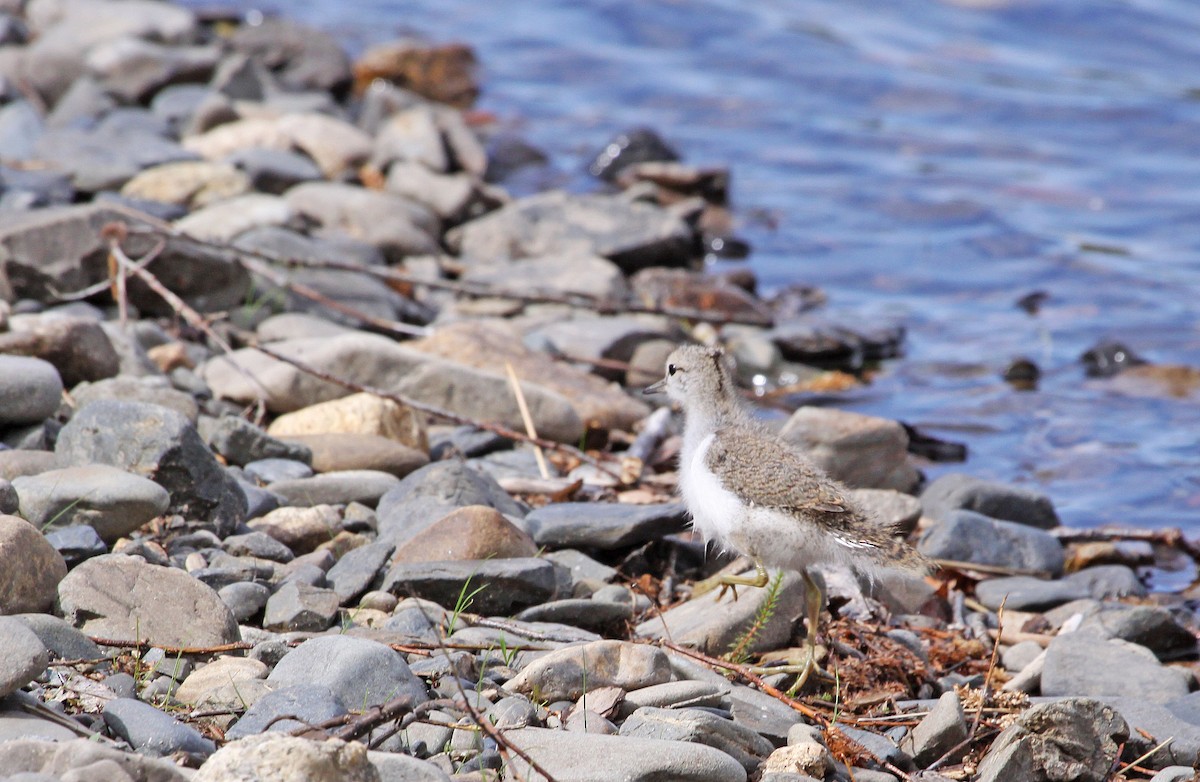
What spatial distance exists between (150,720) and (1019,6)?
50.9 ft

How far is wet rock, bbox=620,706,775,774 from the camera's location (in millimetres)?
3580

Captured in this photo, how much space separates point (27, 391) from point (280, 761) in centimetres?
270

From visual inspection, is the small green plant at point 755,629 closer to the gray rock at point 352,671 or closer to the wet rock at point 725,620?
the wet rock at point 725,620

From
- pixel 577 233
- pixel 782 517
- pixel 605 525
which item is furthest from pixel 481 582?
pixel 577 233

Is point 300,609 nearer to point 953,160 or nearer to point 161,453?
point 161,453

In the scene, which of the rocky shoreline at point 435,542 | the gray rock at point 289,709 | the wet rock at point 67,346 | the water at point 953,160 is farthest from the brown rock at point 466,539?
the water at point 953,160

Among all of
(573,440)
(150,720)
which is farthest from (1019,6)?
(150,720)

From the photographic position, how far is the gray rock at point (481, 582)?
4402 millimetres

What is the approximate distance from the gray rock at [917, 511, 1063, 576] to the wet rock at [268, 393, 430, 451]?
7.73 ft

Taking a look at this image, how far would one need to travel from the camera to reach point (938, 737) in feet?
13.1

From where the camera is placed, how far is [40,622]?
142 inches

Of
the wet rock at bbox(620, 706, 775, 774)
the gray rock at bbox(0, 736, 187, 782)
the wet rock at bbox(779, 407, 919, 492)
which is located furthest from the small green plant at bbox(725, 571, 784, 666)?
the gray rock at bbox(0, 736, 187, 782)

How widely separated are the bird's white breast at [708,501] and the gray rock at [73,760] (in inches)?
85.6

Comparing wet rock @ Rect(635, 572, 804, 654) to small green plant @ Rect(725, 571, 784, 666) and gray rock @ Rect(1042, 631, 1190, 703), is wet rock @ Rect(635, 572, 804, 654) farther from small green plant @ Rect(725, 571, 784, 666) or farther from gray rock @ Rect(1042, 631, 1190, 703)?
gray rock @ Rect(1042, 631, 1190, 703)
